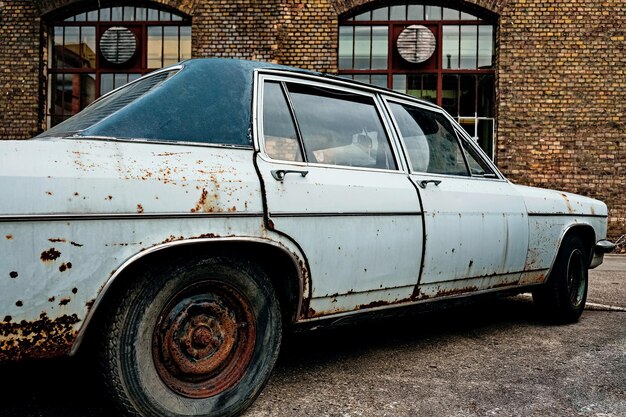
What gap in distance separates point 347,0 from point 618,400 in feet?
30.1

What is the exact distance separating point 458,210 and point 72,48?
32.7ft

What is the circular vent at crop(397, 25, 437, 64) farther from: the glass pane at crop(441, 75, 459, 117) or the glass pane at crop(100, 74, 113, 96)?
the glass pane at crop(100, 74, 113, 96)

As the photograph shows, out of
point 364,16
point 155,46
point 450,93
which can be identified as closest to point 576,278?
point 450,93

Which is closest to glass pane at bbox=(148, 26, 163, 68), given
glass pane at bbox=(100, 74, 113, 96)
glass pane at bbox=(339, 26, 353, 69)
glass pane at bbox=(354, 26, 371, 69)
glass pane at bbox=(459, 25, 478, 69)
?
glass pane at bbox=(100, 74, 113, 96)

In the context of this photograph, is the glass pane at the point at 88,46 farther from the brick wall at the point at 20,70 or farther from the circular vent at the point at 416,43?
the circular vent at the point at 416,43

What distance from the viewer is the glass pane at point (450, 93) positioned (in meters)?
10.6

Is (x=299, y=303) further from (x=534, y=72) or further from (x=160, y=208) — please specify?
(x=534, y=72)

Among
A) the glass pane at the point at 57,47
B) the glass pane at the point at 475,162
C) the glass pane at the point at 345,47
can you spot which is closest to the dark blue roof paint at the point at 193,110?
the glass pane at the point at 475,162

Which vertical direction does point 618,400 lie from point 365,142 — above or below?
below

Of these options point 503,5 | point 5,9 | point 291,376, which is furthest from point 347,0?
point 291,376

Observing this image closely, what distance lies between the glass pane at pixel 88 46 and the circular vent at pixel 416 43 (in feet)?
19.1

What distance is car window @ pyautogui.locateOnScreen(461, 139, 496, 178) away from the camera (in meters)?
3.73

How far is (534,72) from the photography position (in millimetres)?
10359

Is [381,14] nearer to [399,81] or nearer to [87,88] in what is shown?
A: [399,81]
